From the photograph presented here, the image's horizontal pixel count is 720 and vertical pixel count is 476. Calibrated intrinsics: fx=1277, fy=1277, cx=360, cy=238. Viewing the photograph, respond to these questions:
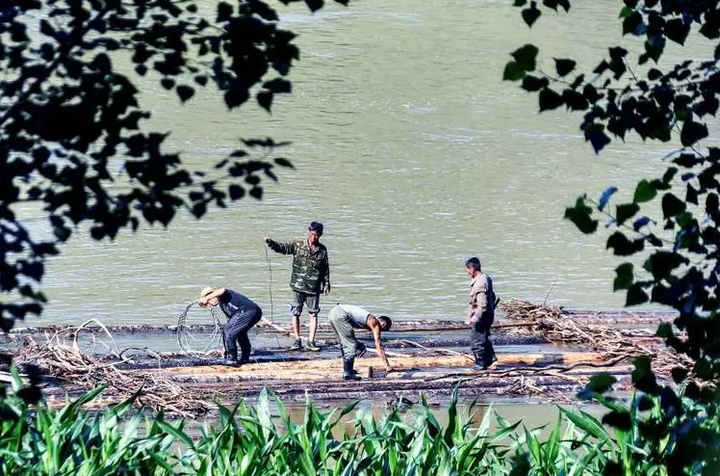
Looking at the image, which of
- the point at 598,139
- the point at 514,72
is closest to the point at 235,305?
the point at 598,139

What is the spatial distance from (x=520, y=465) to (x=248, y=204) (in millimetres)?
22459

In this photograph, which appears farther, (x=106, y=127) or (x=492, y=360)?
(x=492, y=360)

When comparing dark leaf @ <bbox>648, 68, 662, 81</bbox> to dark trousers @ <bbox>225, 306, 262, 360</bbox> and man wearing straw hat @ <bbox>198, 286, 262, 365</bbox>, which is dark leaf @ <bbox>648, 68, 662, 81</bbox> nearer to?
man wearing straw hat @ <bbox>198, 286, 262, 365</bbox>

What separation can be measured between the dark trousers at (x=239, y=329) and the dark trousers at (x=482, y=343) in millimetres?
2706

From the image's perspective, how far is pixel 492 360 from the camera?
637 inches

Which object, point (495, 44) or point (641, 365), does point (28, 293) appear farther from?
point (495, 44)

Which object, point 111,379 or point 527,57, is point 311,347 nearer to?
point 111,379

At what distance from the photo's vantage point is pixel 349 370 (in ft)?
50.4

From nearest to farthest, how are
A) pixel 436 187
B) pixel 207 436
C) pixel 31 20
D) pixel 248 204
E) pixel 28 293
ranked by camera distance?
pixel 28 293 < pixel 31 20 < pixel 207 436 < pixel 248 204 < pixel 436 187

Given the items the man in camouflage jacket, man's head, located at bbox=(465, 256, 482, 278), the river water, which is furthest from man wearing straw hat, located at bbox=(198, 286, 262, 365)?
the river water

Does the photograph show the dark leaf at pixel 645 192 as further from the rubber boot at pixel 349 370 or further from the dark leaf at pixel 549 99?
the rubber boot at pixel 349 370

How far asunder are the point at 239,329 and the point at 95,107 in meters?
12.0

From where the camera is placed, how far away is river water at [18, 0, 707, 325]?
2191 cm

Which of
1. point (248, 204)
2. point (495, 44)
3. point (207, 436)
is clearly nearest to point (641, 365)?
point (207, 436)
